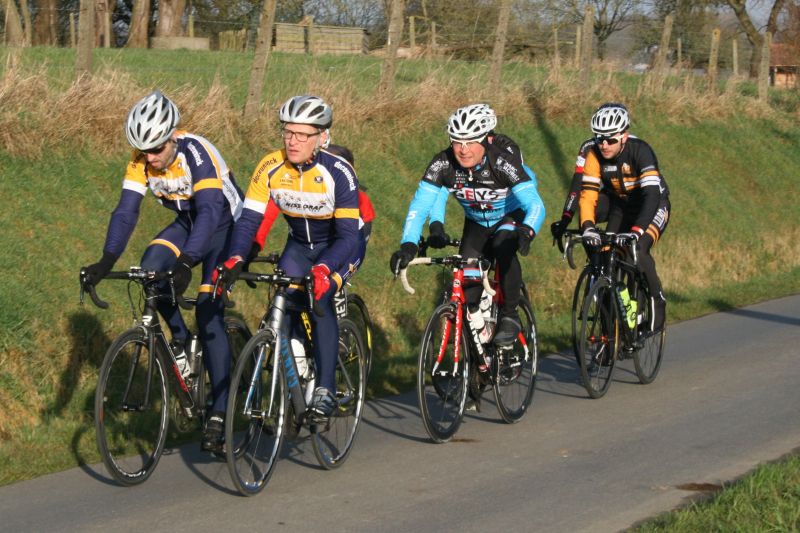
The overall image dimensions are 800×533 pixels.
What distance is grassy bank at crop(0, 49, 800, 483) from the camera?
8.77 m

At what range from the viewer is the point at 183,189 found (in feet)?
23.4

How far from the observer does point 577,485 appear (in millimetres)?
6578

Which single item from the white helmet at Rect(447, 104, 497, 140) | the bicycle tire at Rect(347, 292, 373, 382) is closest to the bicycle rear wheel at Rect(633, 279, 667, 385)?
the bicycle tire at Rect(347, 292, 373, 382)

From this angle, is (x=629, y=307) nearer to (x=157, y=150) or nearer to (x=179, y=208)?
(x=179, y=208)

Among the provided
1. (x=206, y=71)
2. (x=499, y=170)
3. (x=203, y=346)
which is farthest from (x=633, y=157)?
(x=206, y=71)

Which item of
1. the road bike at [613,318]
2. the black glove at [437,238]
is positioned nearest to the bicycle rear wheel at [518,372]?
the road bike at [613,318]

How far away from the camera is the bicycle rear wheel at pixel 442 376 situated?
24.5 ft

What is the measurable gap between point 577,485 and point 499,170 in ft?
8.23

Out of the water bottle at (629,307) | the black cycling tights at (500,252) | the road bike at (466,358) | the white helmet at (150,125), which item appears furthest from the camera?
the water bottle at (629,307)

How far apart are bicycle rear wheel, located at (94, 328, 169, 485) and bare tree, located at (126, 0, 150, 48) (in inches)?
1207

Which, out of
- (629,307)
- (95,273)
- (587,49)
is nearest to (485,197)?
(629,307)

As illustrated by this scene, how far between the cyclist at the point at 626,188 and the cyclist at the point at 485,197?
1.30 meters

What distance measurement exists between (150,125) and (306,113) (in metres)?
0.90

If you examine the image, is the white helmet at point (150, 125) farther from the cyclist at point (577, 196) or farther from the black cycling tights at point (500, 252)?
the cyclist at point (577, 196)
